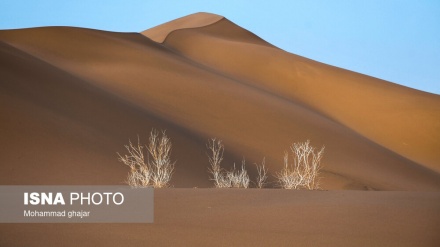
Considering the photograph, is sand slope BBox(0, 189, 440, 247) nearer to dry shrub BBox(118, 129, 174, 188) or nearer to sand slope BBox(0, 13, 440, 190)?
dry shrub BBox(118, 129, 174, 188)

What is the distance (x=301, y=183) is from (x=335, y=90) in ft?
95.5

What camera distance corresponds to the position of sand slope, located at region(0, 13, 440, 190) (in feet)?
78.7

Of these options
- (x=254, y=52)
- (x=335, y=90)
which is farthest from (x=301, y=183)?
(x=254, y=52)

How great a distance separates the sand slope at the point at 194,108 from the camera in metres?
24.0

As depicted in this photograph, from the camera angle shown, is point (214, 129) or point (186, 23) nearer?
point (214, 129)

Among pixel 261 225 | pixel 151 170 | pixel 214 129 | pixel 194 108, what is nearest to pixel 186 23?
pixel 194 108

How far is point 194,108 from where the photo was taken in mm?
35562

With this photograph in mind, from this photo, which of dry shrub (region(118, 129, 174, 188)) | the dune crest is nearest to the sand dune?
the dune crest

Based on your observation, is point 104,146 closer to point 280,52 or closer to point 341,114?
point 341,114
